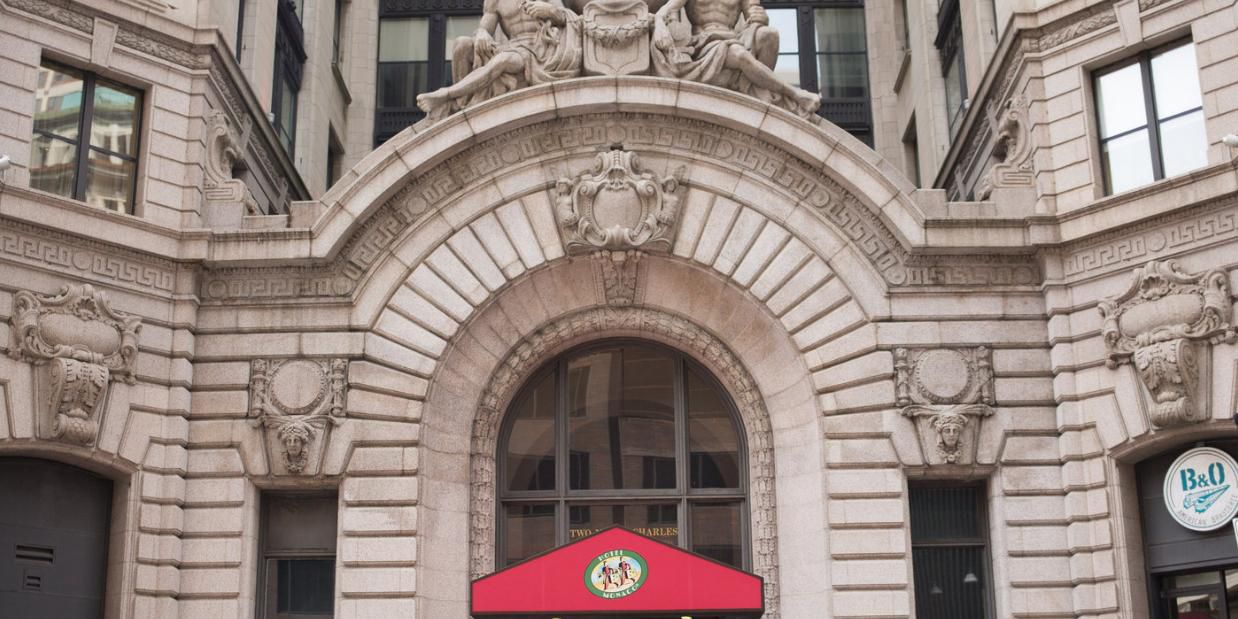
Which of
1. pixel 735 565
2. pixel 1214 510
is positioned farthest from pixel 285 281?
pixel 1214 510

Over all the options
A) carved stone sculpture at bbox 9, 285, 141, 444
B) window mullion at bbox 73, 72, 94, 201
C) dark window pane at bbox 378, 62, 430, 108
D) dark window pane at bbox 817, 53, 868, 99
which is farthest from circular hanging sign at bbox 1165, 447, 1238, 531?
dark window pane at bbox 378, 62, 430, 108

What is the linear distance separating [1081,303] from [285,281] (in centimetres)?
1187

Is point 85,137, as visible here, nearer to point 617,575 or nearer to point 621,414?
point 621,414

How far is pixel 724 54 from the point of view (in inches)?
847

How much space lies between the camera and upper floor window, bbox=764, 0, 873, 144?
31125 mm

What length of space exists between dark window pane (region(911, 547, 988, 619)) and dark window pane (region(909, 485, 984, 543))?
8.6 inches

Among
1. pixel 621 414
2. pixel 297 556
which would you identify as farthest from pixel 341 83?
pixel 297 556

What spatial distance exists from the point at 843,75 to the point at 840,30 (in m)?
1.09

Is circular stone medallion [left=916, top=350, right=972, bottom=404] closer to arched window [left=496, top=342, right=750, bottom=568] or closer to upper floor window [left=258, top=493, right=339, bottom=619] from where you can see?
arched window [left=496, top=342, right=750, bottom=568]

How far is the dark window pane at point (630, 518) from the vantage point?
21.7 metres

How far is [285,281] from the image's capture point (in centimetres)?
2116

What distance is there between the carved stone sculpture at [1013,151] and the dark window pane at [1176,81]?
1.95 metres

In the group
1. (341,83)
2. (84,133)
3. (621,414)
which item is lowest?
(621,414)

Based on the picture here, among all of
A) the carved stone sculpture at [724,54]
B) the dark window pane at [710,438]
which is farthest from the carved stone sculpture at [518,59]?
the dark window pane at [710,438]
